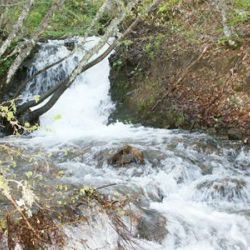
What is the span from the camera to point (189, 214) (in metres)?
6.50

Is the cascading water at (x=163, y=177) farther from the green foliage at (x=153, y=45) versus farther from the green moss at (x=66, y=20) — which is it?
the green moss at (x=66, y=20)

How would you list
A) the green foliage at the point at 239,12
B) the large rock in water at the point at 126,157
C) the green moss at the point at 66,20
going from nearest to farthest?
the large rock in water at the point at 126,157
the green foliage at the point at 239,12
the green moss at the point at 66,20

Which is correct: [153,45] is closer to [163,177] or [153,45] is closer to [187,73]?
[187,73]

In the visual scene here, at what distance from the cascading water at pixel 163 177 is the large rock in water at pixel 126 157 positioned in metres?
0.13

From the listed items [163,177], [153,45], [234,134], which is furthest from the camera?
[153,45]

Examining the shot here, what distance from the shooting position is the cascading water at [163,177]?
18.8 feet

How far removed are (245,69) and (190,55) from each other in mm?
1543

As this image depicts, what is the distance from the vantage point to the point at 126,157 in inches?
325

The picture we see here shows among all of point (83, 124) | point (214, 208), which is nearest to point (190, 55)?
point (83, 124)

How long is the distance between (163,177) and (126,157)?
0.81 metres

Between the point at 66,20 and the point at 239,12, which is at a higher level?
the point at 66,20

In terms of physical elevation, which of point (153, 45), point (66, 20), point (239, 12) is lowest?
point (153, 45)

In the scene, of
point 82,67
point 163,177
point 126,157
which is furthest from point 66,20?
point 163,177

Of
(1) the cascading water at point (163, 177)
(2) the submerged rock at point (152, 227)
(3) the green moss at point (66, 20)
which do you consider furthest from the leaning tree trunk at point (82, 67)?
(2) the submerged rock at point (152, 227)
